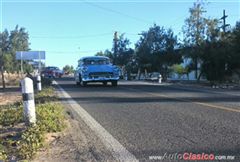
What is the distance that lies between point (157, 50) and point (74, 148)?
4912 centimetres

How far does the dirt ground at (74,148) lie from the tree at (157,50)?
1789 inches

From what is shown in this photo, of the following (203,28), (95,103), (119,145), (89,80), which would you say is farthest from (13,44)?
(119,145)

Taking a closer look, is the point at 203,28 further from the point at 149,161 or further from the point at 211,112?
the point at 149,161

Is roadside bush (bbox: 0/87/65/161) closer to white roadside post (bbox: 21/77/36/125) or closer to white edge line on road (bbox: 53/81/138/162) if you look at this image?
white roadside post (bbox: 21/77/36/125)

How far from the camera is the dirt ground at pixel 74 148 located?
23.3 ft

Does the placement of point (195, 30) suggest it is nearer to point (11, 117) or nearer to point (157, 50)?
point (157, 50)

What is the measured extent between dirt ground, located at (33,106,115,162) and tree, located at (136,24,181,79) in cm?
4544

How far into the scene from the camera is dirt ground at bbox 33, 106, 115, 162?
7.09m

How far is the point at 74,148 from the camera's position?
7.86 meters

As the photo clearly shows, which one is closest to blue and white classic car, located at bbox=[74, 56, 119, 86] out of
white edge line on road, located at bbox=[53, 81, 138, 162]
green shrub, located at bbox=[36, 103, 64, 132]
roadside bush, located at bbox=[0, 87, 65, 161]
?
white edge line on road, located at bbox=[53, 81, 138, 162]

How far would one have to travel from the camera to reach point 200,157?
22.4ft

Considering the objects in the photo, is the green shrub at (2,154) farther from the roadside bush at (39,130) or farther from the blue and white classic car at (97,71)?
the blue and white classic car at (97,71)

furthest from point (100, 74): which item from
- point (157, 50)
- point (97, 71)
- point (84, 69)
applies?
point (157, 50)

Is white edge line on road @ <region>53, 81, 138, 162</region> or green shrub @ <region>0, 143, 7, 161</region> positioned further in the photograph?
white edge line on road @ <region>53, 81, 138, 162</region>
